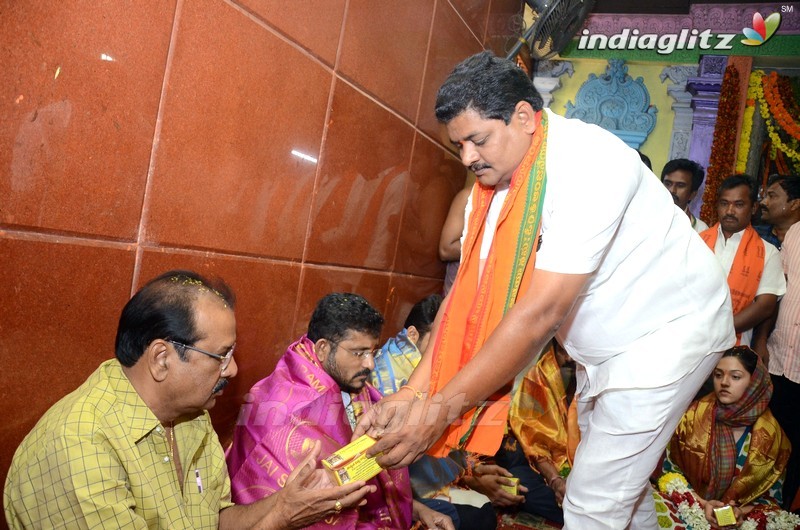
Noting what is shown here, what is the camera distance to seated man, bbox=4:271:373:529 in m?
1.21

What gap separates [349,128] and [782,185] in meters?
3.03

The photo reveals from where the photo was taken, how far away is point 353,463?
1540mm

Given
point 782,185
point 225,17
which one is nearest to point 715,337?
point 225,17

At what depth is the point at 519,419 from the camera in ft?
12.4

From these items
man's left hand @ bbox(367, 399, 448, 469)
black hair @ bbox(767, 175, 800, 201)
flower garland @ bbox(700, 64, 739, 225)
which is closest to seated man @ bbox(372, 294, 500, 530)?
man's left hand @ bbox(367, 399, 448, 469)

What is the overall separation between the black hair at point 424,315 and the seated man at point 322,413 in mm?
925

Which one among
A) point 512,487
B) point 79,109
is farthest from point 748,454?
point 79,109

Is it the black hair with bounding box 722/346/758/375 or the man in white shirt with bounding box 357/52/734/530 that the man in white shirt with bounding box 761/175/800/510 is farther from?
the man in white shirt with bounding box 357/52/734/530

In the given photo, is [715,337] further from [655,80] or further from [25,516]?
[655,80]

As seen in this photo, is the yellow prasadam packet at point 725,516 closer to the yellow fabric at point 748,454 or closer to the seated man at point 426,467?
the yellow fabric at point 748,454

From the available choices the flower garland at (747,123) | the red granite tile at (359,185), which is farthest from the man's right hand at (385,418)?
the flower garland at (747,123)

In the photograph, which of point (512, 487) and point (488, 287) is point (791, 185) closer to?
point (512, 487)

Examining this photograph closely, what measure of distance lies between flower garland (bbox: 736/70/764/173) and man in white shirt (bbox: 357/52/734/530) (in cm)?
351

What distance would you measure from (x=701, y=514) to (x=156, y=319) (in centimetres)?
289
